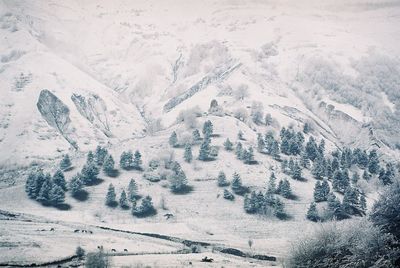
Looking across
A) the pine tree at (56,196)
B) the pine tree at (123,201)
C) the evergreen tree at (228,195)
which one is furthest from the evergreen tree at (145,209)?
the pine tree at (56,196)

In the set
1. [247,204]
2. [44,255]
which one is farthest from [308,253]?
[247,204]

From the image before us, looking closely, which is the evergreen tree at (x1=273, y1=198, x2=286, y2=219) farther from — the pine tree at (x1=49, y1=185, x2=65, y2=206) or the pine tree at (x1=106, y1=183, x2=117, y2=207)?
the pine tree at (x1=49, y1=185, x2=65, y2=206)

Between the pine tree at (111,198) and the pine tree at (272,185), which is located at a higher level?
the pine tree at (272,185)

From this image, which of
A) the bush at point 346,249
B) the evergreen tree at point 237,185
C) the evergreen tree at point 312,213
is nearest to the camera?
the bush at point 346,249

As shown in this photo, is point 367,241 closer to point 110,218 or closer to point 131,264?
point 131,264

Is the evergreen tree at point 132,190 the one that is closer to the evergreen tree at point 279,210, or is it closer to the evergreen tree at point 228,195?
the evergreen tree at point 228,195

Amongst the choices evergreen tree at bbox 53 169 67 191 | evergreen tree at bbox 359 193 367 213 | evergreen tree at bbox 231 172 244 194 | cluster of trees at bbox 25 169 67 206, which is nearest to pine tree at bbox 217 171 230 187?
evergreen tree at bbox 231 172 244 194

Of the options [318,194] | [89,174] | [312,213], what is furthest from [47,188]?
[318,194]
